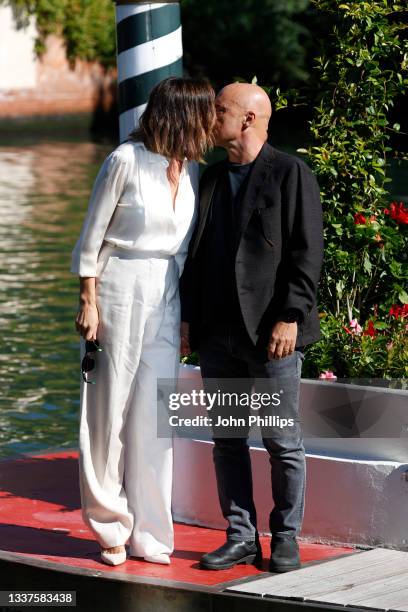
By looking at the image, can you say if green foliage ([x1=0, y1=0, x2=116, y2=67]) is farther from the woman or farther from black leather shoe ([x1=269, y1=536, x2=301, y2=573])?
black leather shoe ([x1=269, y1=536, x2=301, y2=573])

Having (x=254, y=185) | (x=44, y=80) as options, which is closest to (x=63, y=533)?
(x=254, y=185)

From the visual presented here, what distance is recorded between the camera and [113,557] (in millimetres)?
4688

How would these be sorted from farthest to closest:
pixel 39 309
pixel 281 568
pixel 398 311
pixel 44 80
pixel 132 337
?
pixel 44 80, pixel 39 309, pixel 398 311, pixel 132 337, pixel 281 568

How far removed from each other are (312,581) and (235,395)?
69 cm

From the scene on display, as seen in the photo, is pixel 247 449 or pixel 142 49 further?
pixel 142 49

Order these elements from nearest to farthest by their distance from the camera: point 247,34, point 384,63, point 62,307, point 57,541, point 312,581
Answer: point 312,581
point 57,541
point 384,63
point 62,307
point 247,34

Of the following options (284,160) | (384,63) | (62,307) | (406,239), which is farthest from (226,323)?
(62,307)

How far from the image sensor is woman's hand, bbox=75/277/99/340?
4.59 m

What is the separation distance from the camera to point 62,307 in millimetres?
11398

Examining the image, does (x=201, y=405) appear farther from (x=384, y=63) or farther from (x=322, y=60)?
(x=384, y=63)

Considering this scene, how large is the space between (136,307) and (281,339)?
53cm

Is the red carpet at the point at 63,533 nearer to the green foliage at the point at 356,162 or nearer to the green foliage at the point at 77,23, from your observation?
the green foliage at the point at 356,162

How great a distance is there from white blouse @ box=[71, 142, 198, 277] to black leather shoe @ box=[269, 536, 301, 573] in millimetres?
1043

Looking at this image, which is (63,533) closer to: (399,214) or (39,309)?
(399,214)
